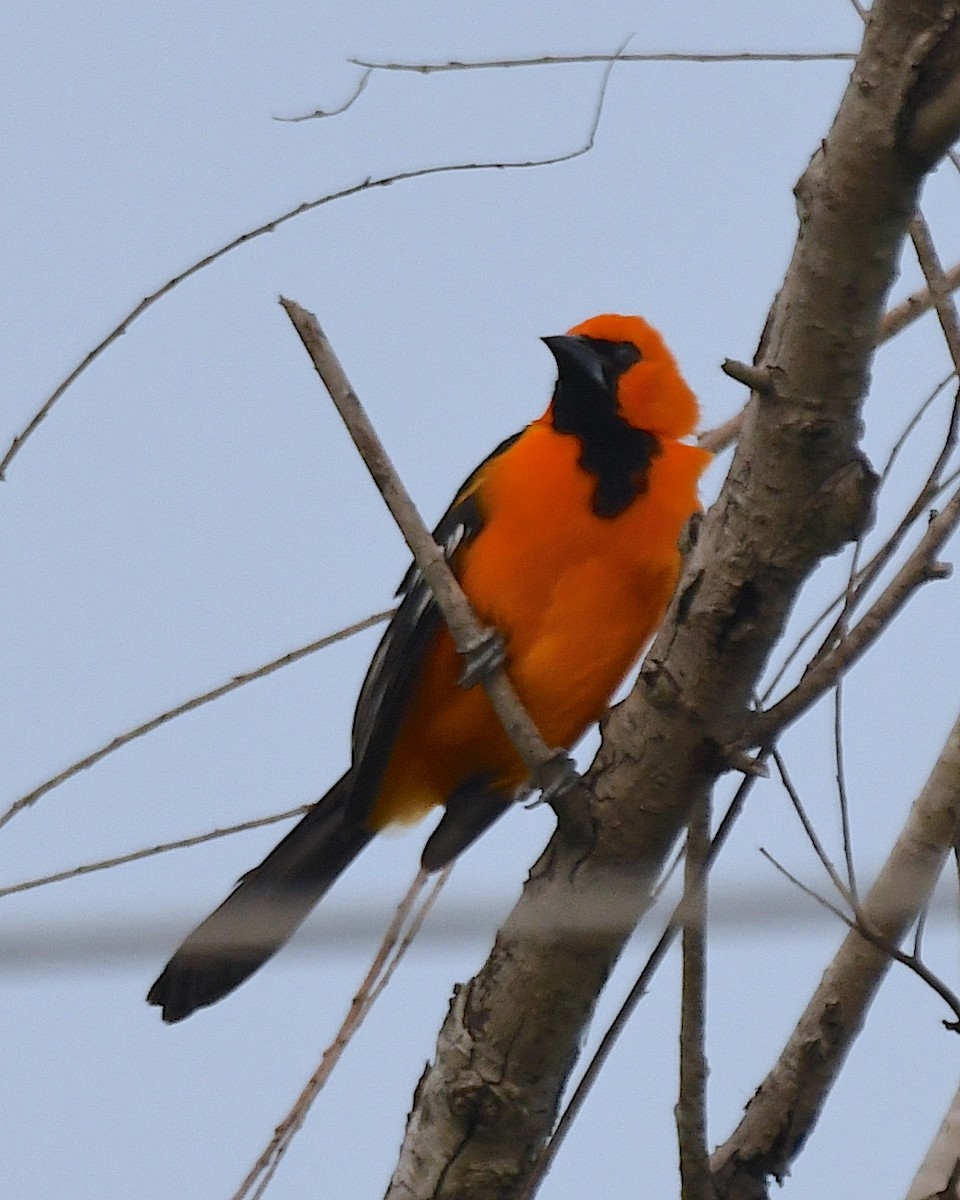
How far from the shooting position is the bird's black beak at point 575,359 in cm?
421

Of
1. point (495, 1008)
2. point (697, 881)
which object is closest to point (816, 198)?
point (697, 881)

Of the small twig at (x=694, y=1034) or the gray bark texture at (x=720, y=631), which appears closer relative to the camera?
the gray bark texture at (x=720, y=631)

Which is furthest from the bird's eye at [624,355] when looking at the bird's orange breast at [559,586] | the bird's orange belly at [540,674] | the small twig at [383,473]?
the small twig at [383,473]

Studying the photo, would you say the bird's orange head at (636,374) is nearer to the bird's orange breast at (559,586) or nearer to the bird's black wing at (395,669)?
the bird's orange breast at (559,586)

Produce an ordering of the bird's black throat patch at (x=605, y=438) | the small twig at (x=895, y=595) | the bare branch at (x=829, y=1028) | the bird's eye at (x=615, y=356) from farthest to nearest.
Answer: the bird's eye at (x=615, y=356) → the bird's black throat patch at (x=605, y=438) → the bare branch at (x=829, y=1028) → the small twig at (x=895, y=595)

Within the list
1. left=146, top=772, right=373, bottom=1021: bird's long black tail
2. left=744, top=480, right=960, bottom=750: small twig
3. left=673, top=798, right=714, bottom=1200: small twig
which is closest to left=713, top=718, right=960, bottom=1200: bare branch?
left=673, top=798, right=714, bottom=1200: small twig

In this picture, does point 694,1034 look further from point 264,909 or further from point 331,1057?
point 264,909

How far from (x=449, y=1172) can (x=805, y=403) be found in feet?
5.06

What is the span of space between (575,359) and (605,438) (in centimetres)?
30

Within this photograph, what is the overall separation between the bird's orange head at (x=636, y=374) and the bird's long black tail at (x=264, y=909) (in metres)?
1.22

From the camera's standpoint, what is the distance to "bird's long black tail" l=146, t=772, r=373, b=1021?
3742mm

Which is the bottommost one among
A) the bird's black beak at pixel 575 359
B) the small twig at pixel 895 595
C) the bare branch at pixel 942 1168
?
the bare branch at pixel 942 1168

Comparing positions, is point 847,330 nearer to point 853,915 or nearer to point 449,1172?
point 853,915

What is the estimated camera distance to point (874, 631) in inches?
90.1
